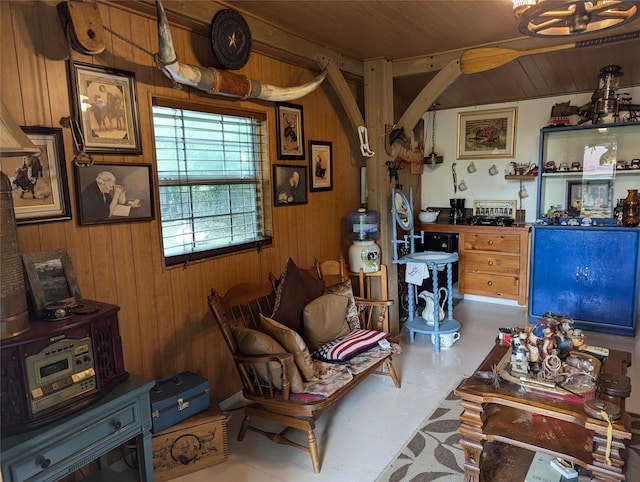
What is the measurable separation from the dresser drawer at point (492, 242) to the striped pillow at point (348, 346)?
2.34 metres

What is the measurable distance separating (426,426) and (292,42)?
2.76 meters

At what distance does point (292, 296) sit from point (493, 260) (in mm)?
2895

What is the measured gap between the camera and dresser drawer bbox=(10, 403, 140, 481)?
4.76 ft

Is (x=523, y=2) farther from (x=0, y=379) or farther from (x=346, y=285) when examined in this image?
(x=0, y=379)

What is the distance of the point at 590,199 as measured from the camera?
4.51m

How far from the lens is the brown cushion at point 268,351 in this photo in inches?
92.7

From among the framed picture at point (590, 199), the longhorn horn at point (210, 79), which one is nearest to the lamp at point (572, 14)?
the longhorn horn at point (210, 79)

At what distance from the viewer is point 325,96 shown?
3.91 meters

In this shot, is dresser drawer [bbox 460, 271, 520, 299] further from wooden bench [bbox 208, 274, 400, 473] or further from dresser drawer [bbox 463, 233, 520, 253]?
wooden bench [bbox 208, 274, 400, 473]

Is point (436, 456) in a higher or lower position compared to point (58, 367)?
lower

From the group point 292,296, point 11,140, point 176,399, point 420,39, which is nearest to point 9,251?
point 11,140

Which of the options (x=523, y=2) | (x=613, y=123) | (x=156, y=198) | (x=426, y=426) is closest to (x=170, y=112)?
(x=156, y=198)

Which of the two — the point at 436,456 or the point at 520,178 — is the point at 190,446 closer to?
the point at 436,456

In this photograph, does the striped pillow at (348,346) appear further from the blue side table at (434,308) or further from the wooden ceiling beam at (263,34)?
the wooden ceiling beam at (263,34)
